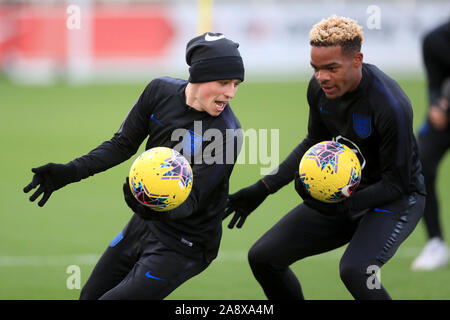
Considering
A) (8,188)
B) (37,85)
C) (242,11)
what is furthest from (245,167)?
(242,11)

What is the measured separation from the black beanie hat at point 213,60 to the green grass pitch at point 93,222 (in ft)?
8.91

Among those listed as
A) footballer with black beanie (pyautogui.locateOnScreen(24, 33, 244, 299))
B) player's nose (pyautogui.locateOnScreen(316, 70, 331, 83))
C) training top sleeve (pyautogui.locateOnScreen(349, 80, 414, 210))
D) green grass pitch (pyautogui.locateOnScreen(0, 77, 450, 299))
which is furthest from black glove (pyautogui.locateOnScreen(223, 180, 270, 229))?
green grass pitch (pyautogui.locateOnScreen(0, 77, 450, 299))

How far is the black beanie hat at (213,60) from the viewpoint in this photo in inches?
194

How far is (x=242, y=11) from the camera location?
27766 mm

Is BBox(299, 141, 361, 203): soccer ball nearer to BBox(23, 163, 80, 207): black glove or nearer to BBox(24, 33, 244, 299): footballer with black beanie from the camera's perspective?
BBox(24, 33, 244, 299): footballer with black beanie

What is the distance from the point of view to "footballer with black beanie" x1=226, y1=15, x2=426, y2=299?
16.2 feet

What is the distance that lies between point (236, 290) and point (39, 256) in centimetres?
246

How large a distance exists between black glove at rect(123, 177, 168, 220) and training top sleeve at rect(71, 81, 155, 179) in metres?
0.51

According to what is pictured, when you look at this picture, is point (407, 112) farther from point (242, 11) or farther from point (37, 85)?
point (242, 11)

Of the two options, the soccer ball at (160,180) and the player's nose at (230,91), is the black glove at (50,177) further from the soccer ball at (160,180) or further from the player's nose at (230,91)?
the player's nose at (230,91)

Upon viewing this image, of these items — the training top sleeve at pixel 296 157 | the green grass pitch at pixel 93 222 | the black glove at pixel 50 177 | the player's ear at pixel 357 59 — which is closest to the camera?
the black glove at pixel 50 177

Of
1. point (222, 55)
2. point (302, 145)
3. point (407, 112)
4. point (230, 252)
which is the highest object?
point (222, 55)

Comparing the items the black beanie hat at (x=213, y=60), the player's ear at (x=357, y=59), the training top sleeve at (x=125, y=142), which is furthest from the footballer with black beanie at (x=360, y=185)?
the training top sleeve at (x=125, y=142)

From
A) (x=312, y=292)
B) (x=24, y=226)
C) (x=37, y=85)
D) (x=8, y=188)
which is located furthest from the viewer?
(x=37, y=85)
